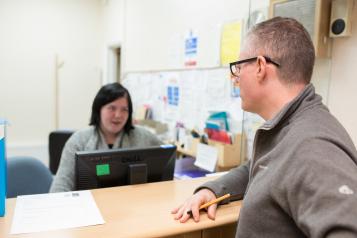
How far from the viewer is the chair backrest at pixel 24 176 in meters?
1.98

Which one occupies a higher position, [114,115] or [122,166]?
[114,115]

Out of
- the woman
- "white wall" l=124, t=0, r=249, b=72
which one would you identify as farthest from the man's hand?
"white wall" l=124, t=0, r=249, b=72

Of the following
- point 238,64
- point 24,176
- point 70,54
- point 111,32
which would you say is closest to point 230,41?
point 238,64

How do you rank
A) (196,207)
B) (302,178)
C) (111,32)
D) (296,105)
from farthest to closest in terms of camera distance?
(111,32) < (196,207) < (296,105) < (302,178)

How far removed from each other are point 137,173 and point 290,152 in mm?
860

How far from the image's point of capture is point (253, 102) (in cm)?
105

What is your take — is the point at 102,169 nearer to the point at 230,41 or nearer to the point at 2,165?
the point at 2,165

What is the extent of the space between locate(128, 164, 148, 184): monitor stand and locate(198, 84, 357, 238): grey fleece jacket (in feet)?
2.12

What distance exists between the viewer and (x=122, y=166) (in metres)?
1.47

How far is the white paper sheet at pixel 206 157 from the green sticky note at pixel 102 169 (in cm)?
100

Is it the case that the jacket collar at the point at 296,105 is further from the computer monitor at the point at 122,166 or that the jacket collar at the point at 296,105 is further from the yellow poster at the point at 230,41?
the yellow poster at the point at 230,41

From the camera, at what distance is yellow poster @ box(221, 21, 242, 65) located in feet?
7.47

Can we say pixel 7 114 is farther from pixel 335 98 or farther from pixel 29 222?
pixel 335 98

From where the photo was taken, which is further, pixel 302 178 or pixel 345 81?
pixel 345 81
